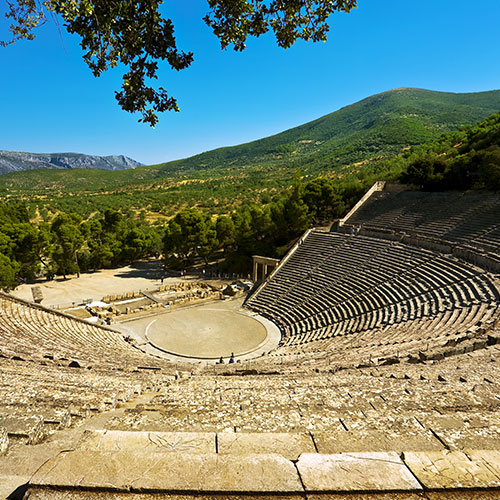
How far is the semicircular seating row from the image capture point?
11969mm

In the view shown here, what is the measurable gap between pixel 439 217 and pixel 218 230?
2100 cm

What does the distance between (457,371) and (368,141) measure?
3848 inches

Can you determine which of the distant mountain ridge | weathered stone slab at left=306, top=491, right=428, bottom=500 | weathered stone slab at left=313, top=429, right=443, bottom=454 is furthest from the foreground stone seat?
the distant mountain ridge

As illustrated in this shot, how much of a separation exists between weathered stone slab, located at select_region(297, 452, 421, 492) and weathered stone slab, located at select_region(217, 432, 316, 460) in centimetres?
26

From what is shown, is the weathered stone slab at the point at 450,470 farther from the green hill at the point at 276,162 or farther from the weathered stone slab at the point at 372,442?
the green hill at the point at 276,162

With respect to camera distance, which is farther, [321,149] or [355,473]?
[321,149]

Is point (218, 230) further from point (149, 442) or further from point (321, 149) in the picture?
point (321, 149)

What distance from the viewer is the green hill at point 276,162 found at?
7012cm

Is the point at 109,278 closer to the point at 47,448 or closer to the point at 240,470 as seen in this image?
the point at 47,448

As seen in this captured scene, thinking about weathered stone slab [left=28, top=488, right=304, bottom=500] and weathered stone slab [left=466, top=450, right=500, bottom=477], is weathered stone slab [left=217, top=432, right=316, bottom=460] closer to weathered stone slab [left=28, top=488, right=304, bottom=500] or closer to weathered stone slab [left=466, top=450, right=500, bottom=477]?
weathered stone slab [left=28, top=488, right=304, bottom=500]

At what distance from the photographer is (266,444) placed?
9.59 feet

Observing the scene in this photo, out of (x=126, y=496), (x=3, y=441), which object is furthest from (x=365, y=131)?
(x=126, y=496)

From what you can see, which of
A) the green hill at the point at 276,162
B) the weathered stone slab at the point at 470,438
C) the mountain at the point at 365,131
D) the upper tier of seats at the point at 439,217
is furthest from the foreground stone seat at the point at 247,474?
the mountain at the point at 365,131

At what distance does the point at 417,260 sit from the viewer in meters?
19.0
